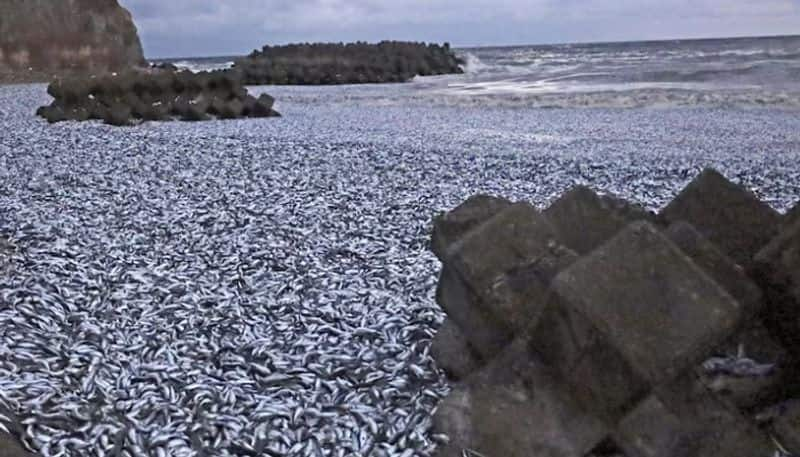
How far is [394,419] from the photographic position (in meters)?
2.62

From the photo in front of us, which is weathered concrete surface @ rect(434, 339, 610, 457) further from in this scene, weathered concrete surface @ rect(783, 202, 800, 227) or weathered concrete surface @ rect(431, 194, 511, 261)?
weathered concrete surface @ rect(783, 202, 800, 227)

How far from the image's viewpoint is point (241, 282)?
3.98 metres

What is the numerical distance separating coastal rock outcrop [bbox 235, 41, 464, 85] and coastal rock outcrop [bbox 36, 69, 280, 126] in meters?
24.2

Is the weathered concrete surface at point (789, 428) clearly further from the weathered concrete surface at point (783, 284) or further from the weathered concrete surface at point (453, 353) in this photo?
the weathered concrete surface at point (453, 353)

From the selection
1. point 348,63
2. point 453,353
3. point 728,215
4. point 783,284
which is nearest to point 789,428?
point 783,284

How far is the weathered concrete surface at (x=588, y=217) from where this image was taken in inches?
110

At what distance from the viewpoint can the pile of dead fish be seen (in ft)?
7.11

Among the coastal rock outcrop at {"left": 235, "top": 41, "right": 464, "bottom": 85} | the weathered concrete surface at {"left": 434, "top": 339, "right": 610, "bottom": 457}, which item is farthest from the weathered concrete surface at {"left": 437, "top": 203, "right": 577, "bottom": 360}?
the coastal rock outcrop at {"left": 235, "top": 41, "right": 464, "bottom": 85}

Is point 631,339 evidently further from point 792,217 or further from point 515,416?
point 792,217

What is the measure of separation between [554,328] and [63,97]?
13555mm

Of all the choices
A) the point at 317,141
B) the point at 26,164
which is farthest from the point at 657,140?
the point at 26,164

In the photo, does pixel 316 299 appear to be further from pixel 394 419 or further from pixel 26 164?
pixel 26 164

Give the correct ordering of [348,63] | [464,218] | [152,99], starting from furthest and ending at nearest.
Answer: [348,63], [152,99], [464,218]

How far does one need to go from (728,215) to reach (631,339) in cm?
87
